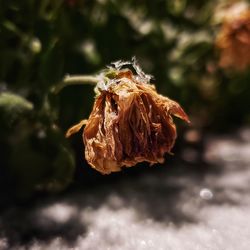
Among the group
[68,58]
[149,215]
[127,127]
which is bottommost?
[149,215]

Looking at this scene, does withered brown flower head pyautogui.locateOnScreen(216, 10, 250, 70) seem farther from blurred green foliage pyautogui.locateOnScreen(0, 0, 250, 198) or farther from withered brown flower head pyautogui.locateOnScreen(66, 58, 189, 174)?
withered brown flower head pyautogui.locateOnScreen(66, 58, 189, 174)

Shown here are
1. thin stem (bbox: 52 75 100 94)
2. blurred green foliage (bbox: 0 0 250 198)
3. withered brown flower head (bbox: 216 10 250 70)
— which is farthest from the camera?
withered brown flower head (bbox: 216 10 250 70)

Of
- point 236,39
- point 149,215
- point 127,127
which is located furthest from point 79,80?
point 236,39

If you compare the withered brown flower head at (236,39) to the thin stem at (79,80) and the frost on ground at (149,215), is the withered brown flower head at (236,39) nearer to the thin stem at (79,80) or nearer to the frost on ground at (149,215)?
the frost on ground at (149,215)

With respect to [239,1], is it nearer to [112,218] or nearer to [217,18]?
[217,18]

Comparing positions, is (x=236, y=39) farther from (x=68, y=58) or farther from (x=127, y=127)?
(x=127, y=127)

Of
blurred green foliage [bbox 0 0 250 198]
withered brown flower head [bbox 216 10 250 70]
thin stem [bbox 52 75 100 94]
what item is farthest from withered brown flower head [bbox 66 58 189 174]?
withered brown flower head [bbox 216 10 250 70]
